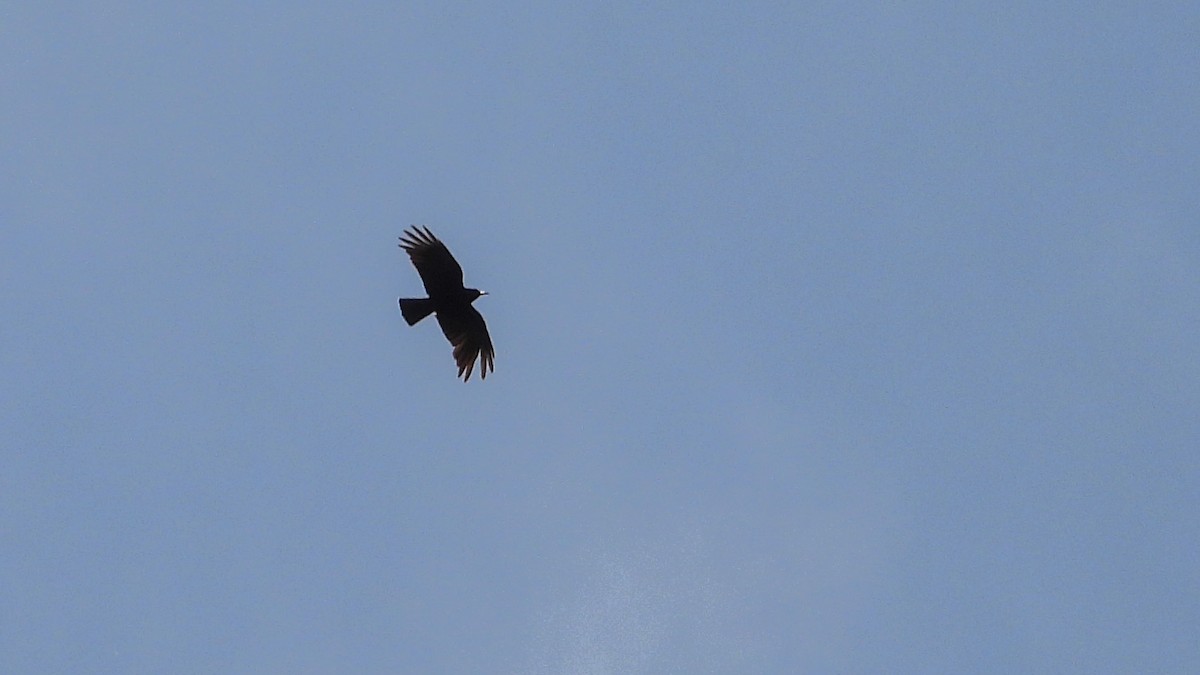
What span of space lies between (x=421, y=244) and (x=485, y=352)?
318 centimetres

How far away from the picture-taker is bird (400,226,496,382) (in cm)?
4100

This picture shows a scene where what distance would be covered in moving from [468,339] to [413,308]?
1934 mm

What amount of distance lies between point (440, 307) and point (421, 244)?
1.62 metres

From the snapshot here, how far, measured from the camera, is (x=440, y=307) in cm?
4181

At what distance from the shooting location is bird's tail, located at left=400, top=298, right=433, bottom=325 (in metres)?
41.1

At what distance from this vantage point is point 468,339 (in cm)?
4262

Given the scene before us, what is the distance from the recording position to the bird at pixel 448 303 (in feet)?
135

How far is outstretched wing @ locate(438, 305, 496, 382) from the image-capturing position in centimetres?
4234

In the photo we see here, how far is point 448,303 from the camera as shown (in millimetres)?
41781

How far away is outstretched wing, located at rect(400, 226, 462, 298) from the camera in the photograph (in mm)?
40969

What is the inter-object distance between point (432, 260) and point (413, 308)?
44.8 inches

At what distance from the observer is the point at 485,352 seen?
1681 inches

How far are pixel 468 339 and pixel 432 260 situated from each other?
2440mm

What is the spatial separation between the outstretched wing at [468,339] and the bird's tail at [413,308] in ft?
3.20
